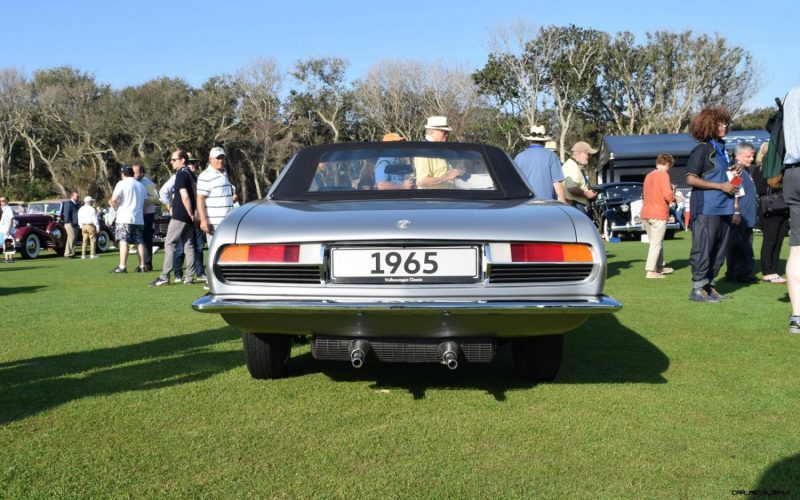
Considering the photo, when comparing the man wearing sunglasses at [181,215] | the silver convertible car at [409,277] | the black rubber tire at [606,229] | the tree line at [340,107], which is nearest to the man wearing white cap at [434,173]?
the silver convertible car at [409,277]

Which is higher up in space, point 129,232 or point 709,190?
point 709,190

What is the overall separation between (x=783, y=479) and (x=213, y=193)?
755 cm

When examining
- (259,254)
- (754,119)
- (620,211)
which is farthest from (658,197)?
(754,119)

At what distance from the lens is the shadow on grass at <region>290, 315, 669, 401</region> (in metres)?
4.56

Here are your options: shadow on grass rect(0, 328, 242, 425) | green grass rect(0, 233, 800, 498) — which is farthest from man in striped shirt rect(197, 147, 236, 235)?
shadow on grass rect(0, 328, 242, 425)

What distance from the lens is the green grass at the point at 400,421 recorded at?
2980 millimetres

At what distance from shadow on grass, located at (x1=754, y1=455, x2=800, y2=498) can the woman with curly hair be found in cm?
504

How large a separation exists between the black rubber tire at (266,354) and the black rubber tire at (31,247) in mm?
18376

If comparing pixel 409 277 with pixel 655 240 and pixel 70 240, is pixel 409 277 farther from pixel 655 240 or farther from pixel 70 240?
pixel 70 240

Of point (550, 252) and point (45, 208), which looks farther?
point (45, 208)

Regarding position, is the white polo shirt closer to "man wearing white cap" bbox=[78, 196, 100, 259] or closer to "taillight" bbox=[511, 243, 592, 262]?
"taillight" bbox=[511, 243, 592, 262]

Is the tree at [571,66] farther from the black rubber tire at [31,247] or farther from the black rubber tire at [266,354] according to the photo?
the black rubber tire at [266,354]

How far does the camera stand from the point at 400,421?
378cm

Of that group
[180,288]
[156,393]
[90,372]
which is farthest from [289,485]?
[180,288]
